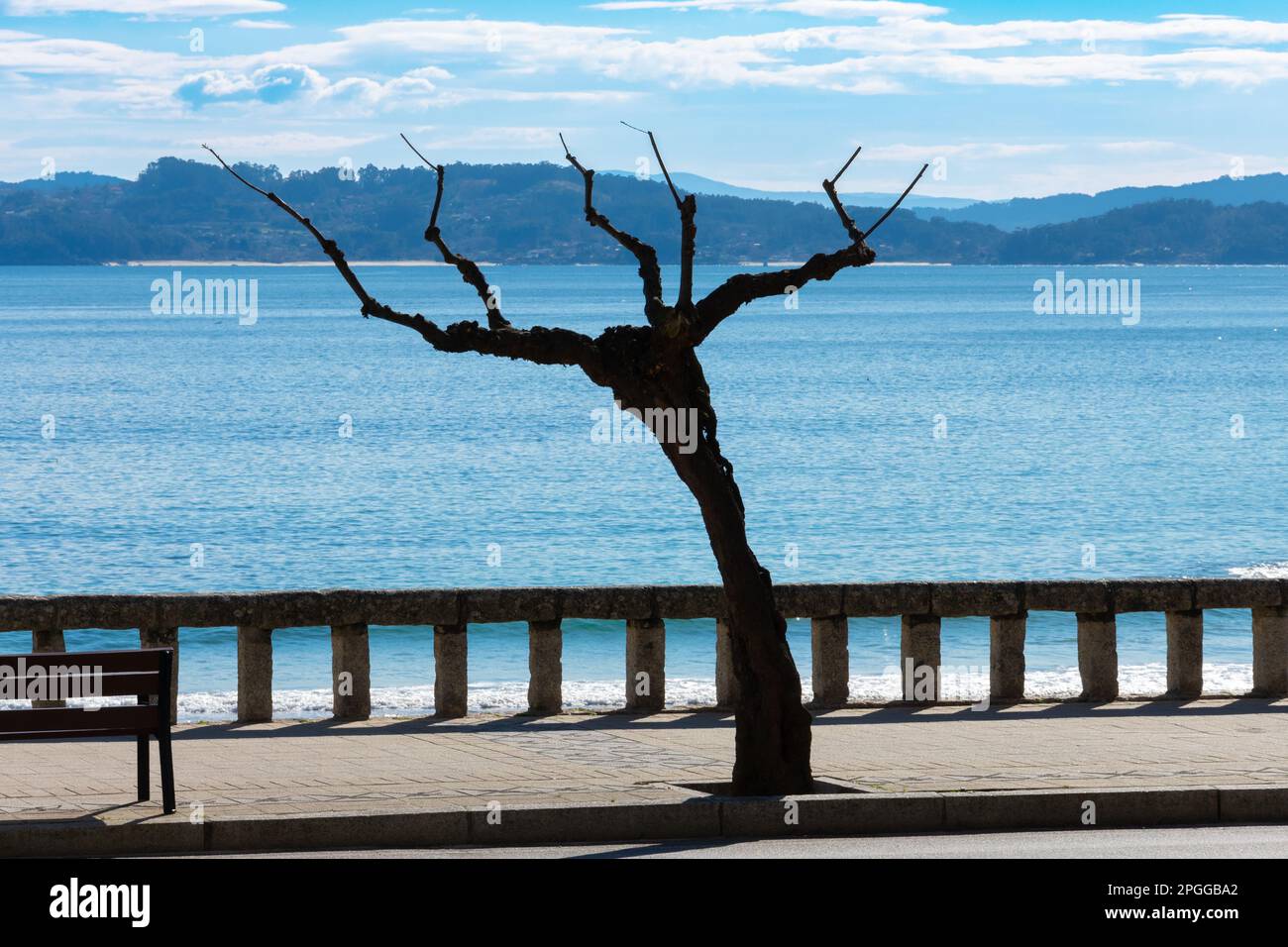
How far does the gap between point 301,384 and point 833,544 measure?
4693cm

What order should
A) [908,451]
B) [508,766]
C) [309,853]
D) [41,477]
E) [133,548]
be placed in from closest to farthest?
1. [309,853]
2. [508,766]
3. [133,548]
4. [41,477]
5. [908,451]

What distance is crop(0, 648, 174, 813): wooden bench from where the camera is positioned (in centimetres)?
873

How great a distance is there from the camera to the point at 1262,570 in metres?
33.4

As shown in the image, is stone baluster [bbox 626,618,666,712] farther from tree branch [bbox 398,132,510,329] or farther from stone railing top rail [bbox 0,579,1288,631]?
tree branch [bbox 398,132,510,329]

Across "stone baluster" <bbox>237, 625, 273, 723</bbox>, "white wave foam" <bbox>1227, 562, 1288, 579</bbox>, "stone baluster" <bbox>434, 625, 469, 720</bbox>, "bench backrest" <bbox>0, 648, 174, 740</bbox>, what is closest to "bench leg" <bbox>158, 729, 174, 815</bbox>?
"bench backrest" <bbox>0, 648, 174, 740</bbox>

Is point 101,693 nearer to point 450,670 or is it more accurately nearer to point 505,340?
point 505,340

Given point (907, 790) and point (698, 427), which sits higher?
point (698, 427)

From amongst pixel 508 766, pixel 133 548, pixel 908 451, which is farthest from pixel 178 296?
pixel 508 766

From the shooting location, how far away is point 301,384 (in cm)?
8181

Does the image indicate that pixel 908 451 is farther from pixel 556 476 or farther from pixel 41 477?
pixel 41 477

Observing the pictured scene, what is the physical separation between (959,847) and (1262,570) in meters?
26.9

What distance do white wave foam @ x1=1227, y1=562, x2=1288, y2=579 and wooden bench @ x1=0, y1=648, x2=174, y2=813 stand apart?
87.3 ft

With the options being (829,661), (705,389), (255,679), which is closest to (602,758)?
(705,389)

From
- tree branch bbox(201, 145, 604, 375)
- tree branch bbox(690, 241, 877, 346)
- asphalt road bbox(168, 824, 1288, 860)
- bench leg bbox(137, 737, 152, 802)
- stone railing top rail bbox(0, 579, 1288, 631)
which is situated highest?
tree branch bbox(690, 241, 877, 346)
